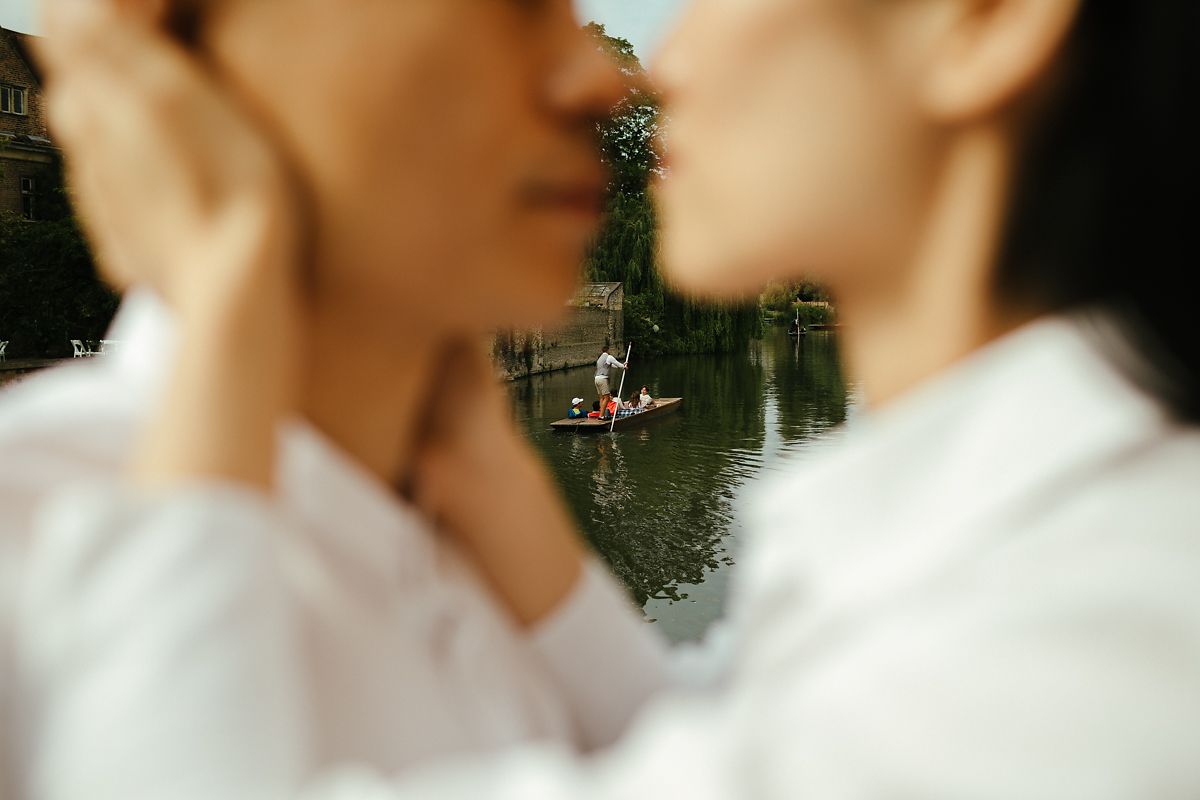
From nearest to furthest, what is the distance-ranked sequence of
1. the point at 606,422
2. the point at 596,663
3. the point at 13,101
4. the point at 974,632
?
the point at 974,632
the point at 596,663
the point at 606,422
the point at 13,101

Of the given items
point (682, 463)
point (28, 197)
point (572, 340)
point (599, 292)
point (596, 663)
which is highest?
point (28, 197)

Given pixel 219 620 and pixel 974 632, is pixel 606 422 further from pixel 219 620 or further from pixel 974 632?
pixel 974 632

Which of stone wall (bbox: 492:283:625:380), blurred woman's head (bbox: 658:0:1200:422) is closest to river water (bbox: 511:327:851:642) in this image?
stone wall (bbox: 492:283:625:380)

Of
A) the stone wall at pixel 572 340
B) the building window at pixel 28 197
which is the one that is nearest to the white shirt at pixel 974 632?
the stone wall at pixel 572 340

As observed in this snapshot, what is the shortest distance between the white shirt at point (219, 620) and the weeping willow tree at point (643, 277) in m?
18.9

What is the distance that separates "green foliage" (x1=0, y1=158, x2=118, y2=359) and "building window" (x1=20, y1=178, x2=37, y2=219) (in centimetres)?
134

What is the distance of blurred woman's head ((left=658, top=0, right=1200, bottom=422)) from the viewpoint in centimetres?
52

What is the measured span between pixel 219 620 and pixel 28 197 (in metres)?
21.3

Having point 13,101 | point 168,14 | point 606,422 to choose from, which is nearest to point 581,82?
point 168,14

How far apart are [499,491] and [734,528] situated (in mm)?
10601

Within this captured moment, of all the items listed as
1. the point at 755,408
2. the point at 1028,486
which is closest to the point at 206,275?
the point at 1028,486

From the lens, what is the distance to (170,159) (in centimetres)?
61

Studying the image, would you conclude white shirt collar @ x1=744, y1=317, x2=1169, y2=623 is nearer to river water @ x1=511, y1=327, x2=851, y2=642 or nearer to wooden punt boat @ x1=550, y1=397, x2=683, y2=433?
river water @ x1=511, y1=327, x2=851, y2=642

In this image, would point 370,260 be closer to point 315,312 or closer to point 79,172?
point 315,312
